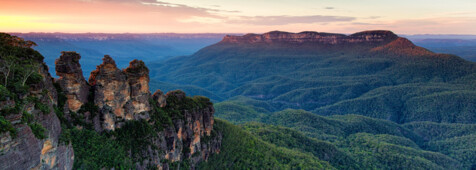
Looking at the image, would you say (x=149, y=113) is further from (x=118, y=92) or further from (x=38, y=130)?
(x=38, y=130)

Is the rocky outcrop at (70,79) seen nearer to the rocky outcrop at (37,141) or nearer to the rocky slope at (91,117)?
the rocky slope at (91,117)

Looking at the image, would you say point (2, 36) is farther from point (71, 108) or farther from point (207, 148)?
point (207, 148)

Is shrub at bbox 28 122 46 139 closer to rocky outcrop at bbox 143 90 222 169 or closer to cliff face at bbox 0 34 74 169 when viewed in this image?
cliff face at bbox 0 34 74 169

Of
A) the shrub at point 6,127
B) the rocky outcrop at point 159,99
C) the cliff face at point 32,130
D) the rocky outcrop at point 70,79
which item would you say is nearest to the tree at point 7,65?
the cliff face at point 32,130

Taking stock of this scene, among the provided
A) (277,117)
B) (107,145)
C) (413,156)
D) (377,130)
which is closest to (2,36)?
(107,145)

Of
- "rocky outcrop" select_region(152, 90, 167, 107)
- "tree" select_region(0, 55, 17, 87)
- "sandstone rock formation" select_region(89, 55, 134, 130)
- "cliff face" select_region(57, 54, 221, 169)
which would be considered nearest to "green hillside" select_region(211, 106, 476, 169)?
"cliff face" select_region(57, 54, 221, 169)
